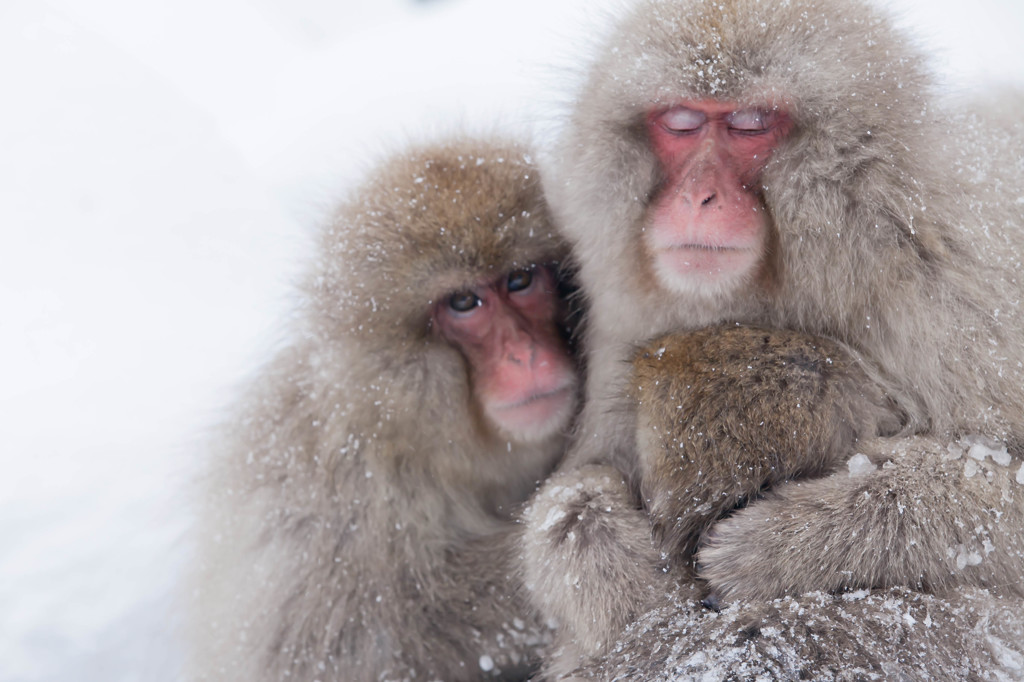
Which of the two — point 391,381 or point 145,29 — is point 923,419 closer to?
point 391,381

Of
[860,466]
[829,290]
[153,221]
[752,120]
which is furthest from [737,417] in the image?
[153,221]

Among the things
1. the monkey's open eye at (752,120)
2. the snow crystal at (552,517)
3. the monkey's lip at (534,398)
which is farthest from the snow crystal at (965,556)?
the monkey's lip at (534,398)

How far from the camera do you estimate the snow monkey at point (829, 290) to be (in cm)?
167

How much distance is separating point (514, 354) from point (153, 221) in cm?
276

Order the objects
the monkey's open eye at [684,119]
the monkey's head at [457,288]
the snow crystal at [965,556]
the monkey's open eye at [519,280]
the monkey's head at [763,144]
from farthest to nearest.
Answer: the monkey's open eye at [519,280] < the monkey's head at [457,288] < the monkey's open eye at [684,119] < the monkey's head at [763,144] < the snow crystal at [965,556]

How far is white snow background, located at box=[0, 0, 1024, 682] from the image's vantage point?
2.85 meters

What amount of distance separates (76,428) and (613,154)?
2565 millimetres

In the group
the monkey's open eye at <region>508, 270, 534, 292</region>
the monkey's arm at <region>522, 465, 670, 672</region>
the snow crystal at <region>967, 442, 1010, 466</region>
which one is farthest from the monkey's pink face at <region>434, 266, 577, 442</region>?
the snow crystal at <region>967, 442, 1010, 466</region>

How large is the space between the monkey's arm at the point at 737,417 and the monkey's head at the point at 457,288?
0.60 metres

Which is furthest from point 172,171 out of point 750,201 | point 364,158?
point 750,201

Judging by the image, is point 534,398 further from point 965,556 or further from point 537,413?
point 965,556

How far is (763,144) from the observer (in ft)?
6.05

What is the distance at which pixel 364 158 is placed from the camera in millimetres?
2736

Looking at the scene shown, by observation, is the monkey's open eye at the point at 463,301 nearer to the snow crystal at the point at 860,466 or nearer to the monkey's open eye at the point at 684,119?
the monkey's open eye at the point at 684,119
